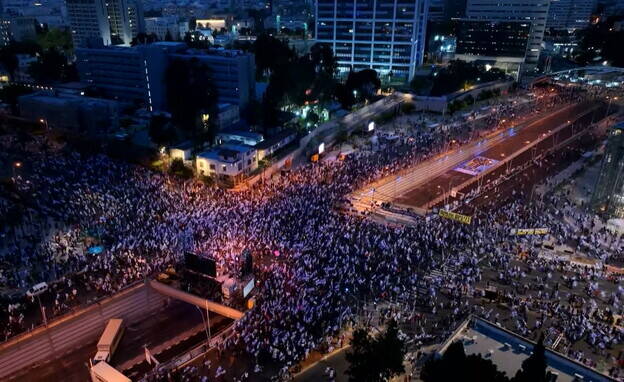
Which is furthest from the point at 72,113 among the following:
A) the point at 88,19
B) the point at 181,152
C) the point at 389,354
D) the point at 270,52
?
the point at 88,19

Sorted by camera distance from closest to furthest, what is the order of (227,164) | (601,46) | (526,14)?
(227,164) < (526,14) < (601,46)

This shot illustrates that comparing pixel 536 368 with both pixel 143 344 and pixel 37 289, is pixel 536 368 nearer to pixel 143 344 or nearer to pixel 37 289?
pixel 143 344

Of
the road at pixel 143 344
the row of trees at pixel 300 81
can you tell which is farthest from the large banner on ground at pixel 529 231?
the row of trees at pixel 300 81

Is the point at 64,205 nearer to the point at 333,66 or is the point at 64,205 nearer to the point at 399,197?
the point at 399,197

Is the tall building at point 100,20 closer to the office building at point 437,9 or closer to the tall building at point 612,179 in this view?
the tall building at point 612,179

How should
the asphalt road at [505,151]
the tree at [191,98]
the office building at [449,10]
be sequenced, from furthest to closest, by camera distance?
the office building at [449,10], the tree at [191,98], the asphalt road at [505,151]

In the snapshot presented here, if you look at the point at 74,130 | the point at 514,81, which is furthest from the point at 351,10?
the point at 74,130
